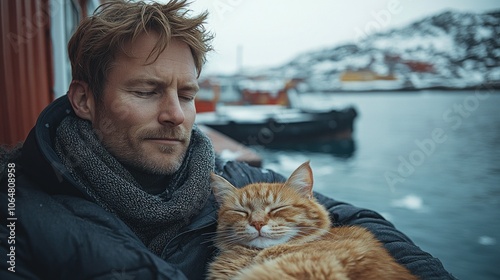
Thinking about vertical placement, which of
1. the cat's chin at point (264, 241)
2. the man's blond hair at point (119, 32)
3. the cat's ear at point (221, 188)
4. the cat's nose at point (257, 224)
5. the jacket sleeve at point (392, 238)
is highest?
the man's blond hair at point (119, 32)

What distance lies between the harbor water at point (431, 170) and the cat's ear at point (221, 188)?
4.88 feet

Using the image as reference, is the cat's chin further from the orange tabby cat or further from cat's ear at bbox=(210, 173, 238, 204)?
cat's ear at bbox=(210, 173, 238, 204)

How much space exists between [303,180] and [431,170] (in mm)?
5001

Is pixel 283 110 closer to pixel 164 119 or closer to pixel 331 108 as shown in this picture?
pixel 331 108

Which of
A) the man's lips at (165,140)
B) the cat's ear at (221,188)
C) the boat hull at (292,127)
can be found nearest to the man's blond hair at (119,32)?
the man's lips at (165,140)

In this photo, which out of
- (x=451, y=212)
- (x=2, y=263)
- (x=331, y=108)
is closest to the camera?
(x=2, y=263)

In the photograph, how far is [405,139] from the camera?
6781mm

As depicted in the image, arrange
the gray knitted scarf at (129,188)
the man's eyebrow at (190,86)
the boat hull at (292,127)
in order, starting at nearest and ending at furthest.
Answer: the gray knitted scarf at (129,188)
the man's eyebrow at (190,86)
the boat hull at (292,127)

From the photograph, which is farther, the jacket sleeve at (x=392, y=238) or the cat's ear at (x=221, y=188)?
the cat's ear at (x=221, y=188)

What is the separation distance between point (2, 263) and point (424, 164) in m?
6.00

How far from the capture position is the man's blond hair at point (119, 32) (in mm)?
1097

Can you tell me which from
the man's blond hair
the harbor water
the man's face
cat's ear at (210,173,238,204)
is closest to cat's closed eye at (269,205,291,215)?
cat's ear at (210,173,238,204)

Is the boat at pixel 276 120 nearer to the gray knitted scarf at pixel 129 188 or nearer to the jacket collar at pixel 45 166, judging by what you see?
the gray knitted scarf at pixel 129 188

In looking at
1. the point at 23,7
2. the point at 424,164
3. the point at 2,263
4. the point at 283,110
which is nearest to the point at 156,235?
the point at 2,263
